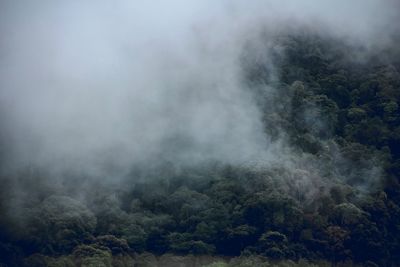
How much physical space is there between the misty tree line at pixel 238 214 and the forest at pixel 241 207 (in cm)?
7

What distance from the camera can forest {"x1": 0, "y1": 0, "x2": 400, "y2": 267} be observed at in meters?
51.5

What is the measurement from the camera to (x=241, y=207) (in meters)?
54.2

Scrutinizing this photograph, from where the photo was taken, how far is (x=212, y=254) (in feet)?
174

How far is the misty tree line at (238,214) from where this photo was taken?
51250 mm

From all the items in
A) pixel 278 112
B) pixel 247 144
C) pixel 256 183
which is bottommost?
pixel 256 183

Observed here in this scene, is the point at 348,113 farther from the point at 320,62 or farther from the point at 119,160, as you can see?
the point at 119,160

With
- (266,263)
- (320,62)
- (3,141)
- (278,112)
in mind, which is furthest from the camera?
(320,62)

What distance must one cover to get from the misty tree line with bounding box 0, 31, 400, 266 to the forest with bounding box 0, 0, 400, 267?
68 mm

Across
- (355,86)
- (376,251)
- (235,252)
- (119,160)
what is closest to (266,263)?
(235,252)

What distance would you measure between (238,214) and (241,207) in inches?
20.6

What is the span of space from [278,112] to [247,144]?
15.5ft

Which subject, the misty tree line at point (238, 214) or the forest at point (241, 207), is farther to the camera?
the forest at point (241, 207)

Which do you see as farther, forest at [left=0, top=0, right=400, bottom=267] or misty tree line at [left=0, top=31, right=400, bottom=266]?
forest at [left=0, top=0, right=400, bottom=267]

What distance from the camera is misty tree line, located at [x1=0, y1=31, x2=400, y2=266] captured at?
51.2 meters
